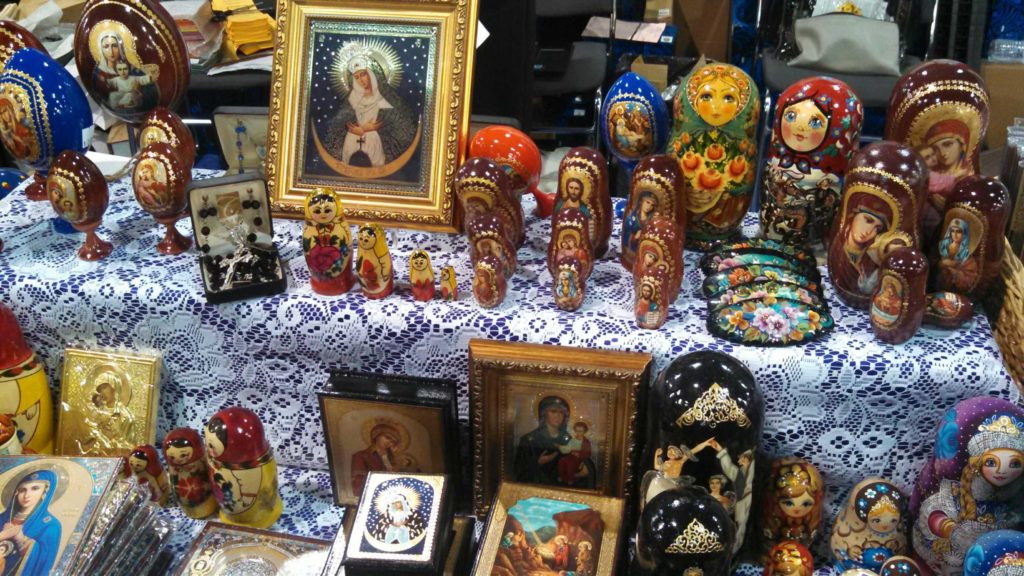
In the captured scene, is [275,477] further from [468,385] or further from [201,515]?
[468,385]

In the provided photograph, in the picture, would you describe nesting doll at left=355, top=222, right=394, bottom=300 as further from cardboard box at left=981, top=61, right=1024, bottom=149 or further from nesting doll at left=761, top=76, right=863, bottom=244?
cardboard box at left=981, top=61, right=1024, bottom=149

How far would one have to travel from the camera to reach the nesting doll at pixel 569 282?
1.46 meters

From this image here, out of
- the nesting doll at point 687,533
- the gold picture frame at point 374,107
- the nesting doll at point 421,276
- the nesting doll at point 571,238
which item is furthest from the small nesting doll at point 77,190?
the nesting doll at point 687,533

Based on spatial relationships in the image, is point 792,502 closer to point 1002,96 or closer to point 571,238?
point 571,238

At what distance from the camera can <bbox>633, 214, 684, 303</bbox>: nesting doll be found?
1413mm

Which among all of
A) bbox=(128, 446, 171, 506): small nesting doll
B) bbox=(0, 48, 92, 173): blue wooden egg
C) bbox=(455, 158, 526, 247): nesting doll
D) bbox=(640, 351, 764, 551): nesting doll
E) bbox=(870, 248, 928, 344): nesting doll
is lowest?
bbox=(128, 446, 171, 506): small nesting doll

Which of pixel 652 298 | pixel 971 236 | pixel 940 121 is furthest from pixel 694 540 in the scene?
pixel 940 121

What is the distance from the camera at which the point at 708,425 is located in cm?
129

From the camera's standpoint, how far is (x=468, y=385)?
59.2 inches

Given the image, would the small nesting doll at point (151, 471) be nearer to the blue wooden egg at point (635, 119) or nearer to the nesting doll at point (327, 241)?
the nesting doll at point (327, 241)

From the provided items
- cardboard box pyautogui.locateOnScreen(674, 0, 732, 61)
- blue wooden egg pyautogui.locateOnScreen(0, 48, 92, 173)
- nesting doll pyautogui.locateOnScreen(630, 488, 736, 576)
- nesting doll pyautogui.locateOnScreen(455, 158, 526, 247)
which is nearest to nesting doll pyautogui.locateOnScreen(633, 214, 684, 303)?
nesting doll pyautogui.locateOnScreen(455, 158, 526, 247)

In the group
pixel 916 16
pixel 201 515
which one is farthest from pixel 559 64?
pixel 201 515

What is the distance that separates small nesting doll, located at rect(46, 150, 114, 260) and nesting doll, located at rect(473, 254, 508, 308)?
2.20 ft

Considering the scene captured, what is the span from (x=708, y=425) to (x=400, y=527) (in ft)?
1.51
